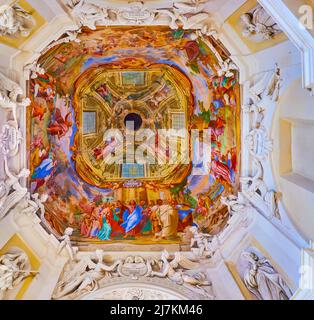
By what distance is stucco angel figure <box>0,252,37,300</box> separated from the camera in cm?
701

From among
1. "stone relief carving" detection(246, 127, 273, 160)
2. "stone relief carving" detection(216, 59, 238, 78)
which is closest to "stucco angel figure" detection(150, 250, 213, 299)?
"stone relief carving" detection(246, 127, 273, 160)

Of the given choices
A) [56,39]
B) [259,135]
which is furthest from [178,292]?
[56,39]

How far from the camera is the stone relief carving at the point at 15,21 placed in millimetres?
6711

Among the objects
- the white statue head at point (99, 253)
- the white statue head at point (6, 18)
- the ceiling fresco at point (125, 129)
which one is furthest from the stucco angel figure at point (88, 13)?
the white statue head at point (99, 253)

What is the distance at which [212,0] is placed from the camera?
725cm

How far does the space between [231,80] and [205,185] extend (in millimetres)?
2603

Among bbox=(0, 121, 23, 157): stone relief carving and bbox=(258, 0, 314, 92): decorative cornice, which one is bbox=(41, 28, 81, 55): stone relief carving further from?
bbox=(258, 0, 314, 92): decorative cornice

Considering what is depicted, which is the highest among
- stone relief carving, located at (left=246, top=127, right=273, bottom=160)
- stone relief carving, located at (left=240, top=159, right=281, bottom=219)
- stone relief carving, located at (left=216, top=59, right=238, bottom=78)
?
stone relief carving, located at (left=216, top=59, right=238, bottom=78)

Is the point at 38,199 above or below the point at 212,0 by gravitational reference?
below

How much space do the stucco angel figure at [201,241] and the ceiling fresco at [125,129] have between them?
216 millimetres

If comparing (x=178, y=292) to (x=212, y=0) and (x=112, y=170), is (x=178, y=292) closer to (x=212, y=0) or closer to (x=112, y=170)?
(x=112, y=170)

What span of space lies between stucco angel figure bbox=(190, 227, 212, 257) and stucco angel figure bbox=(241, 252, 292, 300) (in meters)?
1.03

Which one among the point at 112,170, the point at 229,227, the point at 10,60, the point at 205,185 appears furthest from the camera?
the point at 112,170

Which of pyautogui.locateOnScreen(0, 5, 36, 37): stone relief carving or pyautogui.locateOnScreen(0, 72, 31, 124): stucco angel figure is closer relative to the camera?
pyautogui.locateOnScreen(0, 5, 36, 37): stone relief carving
